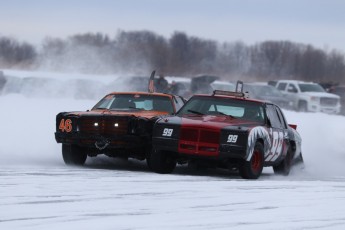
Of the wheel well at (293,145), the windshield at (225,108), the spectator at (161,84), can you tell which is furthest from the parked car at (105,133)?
the spectator at (161,84)

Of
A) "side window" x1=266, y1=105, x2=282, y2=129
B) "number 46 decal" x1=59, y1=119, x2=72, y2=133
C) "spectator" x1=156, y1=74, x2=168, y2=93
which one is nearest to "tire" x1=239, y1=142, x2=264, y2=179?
"side window" x1=266, y1=105, x2=282, y2=129

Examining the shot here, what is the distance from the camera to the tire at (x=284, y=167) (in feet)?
49.7

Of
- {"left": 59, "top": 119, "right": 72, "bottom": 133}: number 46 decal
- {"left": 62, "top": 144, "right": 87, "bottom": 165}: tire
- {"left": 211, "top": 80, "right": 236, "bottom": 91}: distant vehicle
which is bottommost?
{"left": 211, "top": 80, "right": 236, "bottom": 91}: distant vehicle

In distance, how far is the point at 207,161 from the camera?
13.4 meters

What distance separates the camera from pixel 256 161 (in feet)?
44.4

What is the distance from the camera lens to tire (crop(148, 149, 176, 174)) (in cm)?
1335

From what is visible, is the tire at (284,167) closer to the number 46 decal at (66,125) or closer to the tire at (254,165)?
the tire at (254,165)

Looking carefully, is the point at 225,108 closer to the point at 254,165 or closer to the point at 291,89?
the point at 254,165

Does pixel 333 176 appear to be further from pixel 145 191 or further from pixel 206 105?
pixel 145 191

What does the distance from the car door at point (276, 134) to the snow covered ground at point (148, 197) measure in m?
0.43

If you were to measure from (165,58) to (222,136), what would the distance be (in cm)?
2637

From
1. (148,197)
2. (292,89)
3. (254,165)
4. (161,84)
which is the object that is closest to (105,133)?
(254,165)

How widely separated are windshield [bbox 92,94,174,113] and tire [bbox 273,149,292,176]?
2.03 metres

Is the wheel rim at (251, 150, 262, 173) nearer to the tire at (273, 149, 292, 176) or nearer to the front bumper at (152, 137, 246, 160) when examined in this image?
the front bumper at (152, 137, 246, 160)
